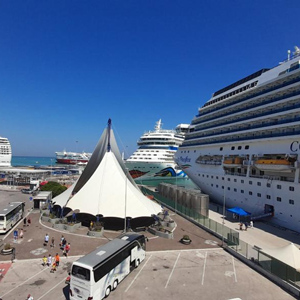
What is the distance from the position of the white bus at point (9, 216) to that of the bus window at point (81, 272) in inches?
550

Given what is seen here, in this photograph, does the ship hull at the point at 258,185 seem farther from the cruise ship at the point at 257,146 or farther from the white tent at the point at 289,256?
the white tent at the point at 289,256

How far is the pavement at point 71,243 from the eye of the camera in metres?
13.2

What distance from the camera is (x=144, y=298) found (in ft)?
39.7

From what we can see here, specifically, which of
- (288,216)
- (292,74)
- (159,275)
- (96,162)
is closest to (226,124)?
(292,74)

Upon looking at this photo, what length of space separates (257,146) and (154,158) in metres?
35.7

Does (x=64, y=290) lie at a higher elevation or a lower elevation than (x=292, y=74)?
lower

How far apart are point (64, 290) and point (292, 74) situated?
100 ft

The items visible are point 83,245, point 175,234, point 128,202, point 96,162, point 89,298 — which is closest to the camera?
A: point 89,298

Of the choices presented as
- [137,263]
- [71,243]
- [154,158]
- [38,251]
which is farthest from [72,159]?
[137,263]

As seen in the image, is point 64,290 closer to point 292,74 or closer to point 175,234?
point 175,234

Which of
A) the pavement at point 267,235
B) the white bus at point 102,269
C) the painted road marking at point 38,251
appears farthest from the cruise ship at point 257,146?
the painted road marking at point 38,251

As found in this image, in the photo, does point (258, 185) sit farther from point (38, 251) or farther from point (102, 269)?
point (38, 251)

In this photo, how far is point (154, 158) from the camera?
63969 millimetres

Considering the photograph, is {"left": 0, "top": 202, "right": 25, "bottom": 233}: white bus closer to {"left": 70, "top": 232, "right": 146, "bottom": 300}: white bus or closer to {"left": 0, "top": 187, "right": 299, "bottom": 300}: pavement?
{"left": 0, "top": 187, "right": 299, "bottom": 300}: pavement
